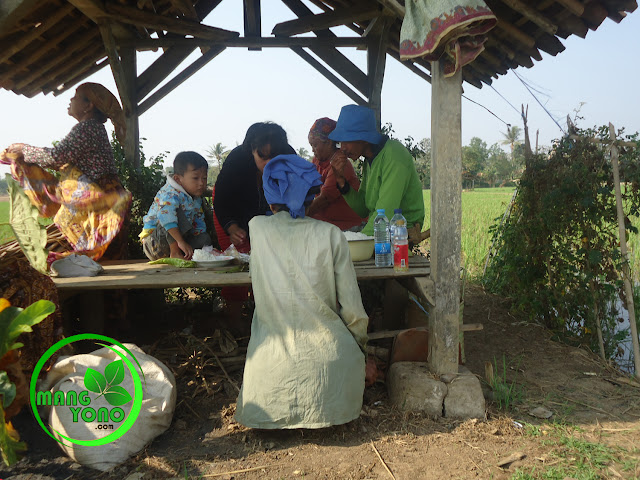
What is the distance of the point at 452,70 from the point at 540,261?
255cm

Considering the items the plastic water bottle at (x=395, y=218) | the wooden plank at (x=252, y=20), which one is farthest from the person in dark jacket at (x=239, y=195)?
the wooden plank at (x=252, y=20)

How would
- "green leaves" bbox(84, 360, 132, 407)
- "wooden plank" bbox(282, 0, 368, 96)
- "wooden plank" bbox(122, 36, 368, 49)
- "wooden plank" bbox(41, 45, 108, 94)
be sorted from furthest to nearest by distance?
"wooden plank" bbox(282, 0, 368, 96)
"wooden plank" bbox(41, 45, 108, 94)
"wooden plank" bbox(122, 36, 368, 49)
"green leaves" bbox(84, 360, 132, 407)

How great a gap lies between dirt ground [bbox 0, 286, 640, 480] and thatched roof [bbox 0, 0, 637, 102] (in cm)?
279

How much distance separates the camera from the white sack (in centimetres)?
249

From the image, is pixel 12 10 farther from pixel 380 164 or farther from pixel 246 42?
pixel 246 42

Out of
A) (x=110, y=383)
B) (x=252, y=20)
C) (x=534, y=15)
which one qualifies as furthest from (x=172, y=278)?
(x=252, y=20)

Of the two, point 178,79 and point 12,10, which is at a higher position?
point 178,79

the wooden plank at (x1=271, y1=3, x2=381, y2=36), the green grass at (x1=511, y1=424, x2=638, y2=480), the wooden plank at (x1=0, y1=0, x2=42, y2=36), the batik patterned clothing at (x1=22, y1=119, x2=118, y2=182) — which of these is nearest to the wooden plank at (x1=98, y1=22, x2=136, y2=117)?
the batik patterned clothing at (x1=22, y1=119, x2=118, y2=182)

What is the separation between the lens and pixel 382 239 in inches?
136

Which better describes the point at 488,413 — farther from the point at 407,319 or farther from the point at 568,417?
the point at 407,319

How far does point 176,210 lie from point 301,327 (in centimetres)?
194

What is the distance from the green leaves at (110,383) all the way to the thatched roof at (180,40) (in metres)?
3.44

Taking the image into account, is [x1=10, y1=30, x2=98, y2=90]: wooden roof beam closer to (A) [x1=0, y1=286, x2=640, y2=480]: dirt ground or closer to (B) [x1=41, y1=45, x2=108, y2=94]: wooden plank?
(B) [x1=41, y1=45, x2=108, y2=94]: wooden plank

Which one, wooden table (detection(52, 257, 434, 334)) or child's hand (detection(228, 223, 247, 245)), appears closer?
wooden table (detection(52, 257, 434, 334))
